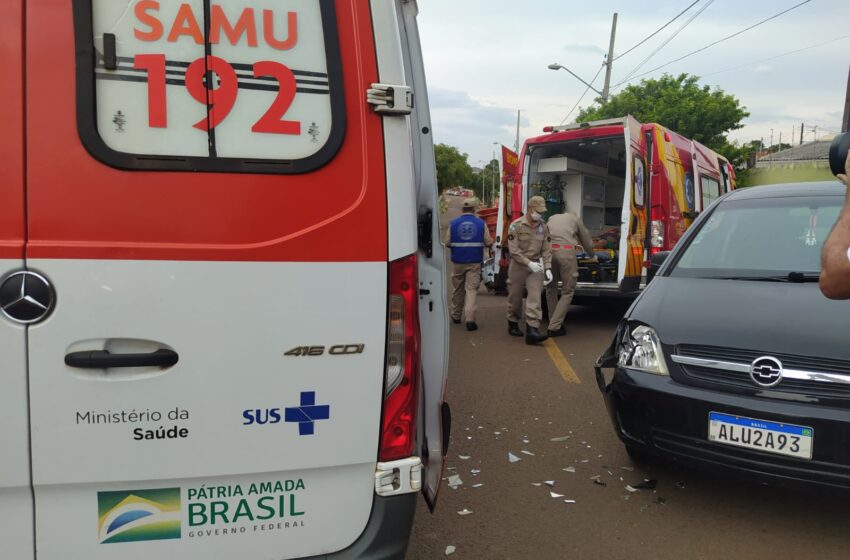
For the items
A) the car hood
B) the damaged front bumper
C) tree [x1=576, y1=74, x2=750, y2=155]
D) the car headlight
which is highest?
tree [x1=576, y1=74, x2=750, y2=155]

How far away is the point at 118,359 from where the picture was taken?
1.60 metres

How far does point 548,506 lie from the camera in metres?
3.35

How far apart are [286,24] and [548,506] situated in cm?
275

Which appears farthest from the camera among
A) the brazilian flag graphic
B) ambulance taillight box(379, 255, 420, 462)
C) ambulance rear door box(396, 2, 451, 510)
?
ambulance rear door box(396, 2, 451, 510)

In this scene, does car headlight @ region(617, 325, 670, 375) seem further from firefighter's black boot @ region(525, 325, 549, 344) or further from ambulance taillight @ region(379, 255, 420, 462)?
firefighter's black boot @ region(525, 325, 549, 344)

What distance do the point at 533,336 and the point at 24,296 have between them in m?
6.07

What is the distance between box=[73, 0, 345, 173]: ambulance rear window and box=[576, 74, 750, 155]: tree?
94.0ft

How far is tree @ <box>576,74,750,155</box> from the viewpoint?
27.3 metres

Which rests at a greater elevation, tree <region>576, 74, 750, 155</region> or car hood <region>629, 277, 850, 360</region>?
tree <region>576, 74, 750, 155</region>

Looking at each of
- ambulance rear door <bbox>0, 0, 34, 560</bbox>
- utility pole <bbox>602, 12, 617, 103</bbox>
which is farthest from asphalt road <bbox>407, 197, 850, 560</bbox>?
utility pole <bbox>602, 12, 617, 103</bbox>

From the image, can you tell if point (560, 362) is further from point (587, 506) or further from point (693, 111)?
point (693, 111)

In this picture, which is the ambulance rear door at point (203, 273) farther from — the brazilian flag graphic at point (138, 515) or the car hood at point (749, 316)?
the car hood at point (749, 316)

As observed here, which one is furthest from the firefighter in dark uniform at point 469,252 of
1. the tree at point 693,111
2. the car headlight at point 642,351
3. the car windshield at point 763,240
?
the tree at point 693,111

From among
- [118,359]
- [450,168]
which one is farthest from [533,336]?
[450,168]
